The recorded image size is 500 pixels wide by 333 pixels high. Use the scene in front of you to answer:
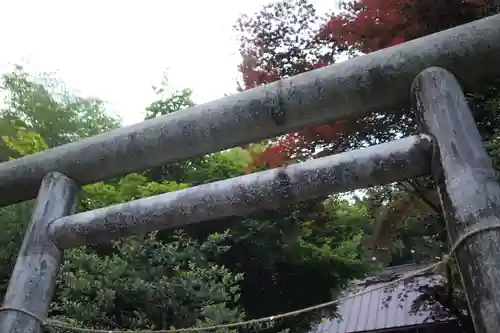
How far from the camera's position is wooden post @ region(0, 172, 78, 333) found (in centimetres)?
221

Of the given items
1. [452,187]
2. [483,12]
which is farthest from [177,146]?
[483,12]

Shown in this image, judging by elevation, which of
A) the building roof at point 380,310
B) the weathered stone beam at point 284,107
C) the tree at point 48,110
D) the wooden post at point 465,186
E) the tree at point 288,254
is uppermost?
the tree at point 48,110

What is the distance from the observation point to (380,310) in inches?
274

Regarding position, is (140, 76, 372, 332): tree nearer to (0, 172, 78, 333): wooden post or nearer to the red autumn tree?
the red autumn tree

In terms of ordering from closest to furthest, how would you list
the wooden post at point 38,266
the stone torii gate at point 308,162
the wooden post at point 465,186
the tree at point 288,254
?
the wooden post at point 465,186, the stone torii gate at point 308,162, the wooden post at point 38,266, the tree at point 288,254

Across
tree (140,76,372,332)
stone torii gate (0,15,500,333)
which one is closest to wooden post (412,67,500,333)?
stone torii gate (0,15,500,333)

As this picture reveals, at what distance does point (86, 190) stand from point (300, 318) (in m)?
3.00

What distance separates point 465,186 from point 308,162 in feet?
2.23

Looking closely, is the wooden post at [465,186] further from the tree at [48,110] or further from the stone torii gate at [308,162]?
the tree at [48,110]

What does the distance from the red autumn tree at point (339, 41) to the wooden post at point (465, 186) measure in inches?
90.9

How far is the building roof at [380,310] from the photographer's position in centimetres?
616

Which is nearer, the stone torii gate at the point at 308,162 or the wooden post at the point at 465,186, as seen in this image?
the wooden post at the point at 465,186

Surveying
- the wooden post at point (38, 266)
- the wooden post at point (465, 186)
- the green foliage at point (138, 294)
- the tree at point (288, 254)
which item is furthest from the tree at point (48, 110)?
the wooden post at point (465, 186)

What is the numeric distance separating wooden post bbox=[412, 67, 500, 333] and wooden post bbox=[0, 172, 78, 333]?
6.31ft
